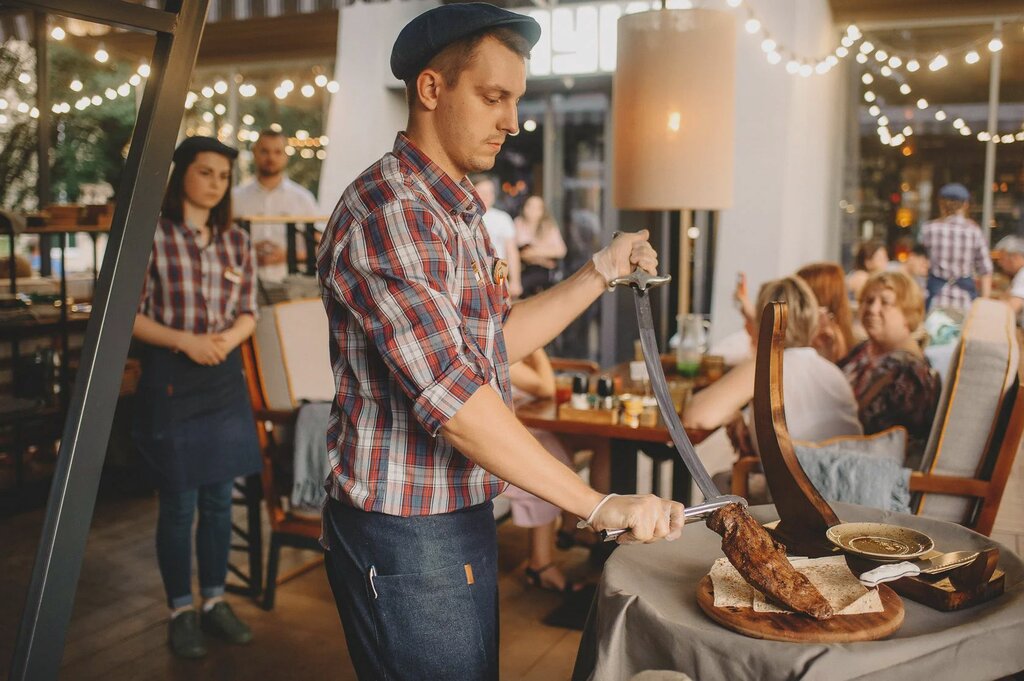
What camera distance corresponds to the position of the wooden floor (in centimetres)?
289

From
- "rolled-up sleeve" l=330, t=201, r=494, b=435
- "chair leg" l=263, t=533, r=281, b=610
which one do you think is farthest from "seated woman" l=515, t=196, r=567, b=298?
"rolled-up sleeve" l=330, t=201, r=494, b=435

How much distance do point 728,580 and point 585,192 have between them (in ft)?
23.2

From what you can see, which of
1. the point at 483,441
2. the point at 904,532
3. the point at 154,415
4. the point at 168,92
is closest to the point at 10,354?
the point at 154,415

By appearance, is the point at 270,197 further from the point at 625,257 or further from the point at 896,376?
the point at 625,257

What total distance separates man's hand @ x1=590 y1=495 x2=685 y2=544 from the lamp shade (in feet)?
8.53

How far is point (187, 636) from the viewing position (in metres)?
2.98

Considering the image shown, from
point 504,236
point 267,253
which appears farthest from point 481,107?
point 504,236

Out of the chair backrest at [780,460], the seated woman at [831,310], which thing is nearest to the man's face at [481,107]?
the chair backrest at [780,460]

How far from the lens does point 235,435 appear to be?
3.12 meters

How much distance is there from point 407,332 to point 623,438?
175 cm

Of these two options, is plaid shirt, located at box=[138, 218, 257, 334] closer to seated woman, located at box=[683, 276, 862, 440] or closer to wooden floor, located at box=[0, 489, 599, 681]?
wooden floor, located at box=[0, 489, 599, 681]

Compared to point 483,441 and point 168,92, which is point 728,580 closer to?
point 483,441

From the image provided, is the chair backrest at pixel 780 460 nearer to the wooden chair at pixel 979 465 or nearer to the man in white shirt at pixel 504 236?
the wooden chair at pixel 979 465

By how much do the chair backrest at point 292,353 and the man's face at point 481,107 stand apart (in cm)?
201
